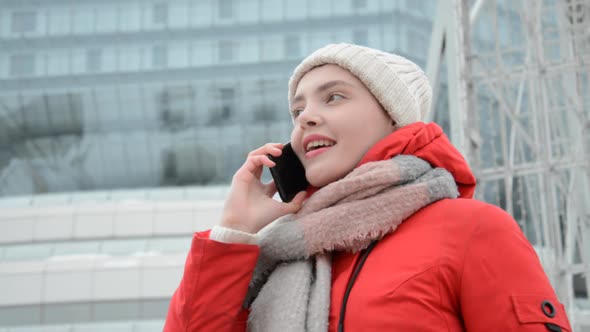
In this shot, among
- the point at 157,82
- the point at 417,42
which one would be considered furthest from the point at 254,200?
Result: the point at 417,42

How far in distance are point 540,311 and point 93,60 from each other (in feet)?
96.8

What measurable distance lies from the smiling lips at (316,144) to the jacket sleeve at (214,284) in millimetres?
394

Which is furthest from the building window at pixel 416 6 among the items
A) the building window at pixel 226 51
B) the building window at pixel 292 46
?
the building window at pixel 226 51

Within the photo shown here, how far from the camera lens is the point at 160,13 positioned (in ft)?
96.9

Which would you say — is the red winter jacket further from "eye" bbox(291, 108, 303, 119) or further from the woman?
"eye" bbox(291, 108, 303, 119)

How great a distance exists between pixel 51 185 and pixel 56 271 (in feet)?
23.1

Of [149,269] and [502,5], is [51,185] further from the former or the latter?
[502,5]

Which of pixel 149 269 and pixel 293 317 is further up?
pixel 293 317

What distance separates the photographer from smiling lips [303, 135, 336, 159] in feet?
7.46

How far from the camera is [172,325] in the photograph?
212 centimetres

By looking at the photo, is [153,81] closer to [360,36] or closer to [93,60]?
[93,60]

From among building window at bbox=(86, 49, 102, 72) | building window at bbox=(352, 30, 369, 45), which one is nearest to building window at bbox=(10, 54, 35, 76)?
building window at bbox=(86, 49, 102, 72)

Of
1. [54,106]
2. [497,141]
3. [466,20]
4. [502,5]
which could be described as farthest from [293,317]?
[54,106]

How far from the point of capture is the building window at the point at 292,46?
29344mm
